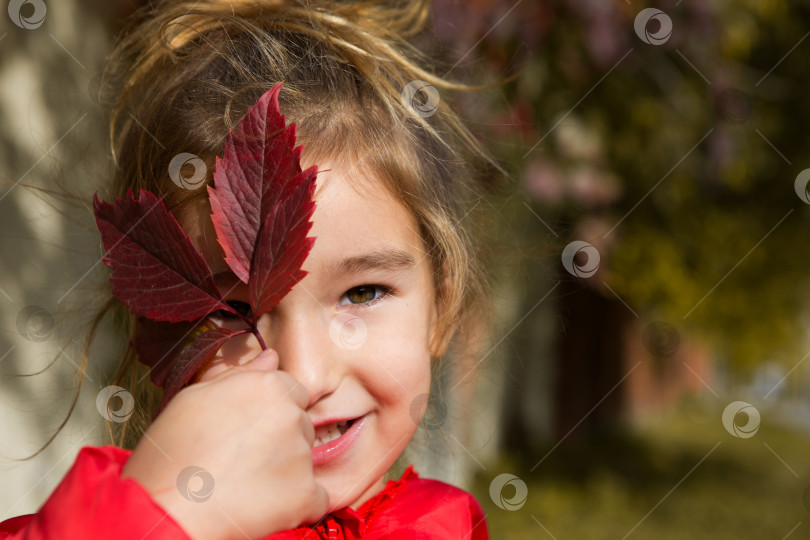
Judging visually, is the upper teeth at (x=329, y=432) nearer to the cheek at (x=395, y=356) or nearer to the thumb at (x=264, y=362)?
the cheek at (x=395, y=356)

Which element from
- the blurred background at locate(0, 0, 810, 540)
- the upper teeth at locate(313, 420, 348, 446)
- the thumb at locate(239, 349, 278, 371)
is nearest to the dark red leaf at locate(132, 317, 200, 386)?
the thumb at locate(239, 349, 278, 371)

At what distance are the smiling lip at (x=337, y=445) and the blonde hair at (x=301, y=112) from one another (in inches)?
14.1

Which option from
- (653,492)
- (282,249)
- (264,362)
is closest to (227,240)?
(282,249)

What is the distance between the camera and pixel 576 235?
5.63 m

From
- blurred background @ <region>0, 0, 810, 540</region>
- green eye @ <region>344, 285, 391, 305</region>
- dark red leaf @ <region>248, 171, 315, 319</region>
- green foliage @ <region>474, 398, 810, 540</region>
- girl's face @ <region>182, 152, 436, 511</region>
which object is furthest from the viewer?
green foliage @ <region>474, 398, 810, 540</region>

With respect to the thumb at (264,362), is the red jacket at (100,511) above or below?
below

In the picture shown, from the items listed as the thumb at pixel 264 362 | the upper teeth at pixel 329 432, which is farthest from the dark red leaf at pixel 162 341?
the upper teeth at pixel 329 432

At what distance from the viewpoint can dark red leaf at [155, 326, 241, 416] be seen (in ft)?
4.20

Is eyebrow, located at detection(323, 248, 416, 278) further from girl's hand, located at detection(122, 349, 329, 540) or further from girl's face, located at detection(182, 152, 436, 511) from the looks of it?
girl's hand, located at detection(122, 349, 329, 540)

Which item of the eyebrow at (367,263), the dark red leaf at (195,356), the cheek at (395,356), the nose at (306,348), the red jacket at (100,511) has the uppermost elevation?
the eyebrow at (367,263)

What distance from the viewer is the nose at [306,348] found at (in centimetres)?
134

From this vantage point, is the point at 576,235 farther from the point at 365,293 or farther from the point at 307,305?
the point at 307,305

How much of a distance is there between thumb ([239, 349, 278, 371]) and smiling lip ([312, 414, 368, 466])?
0.18m

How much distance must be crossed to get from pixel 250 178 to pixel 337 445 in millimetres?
495
